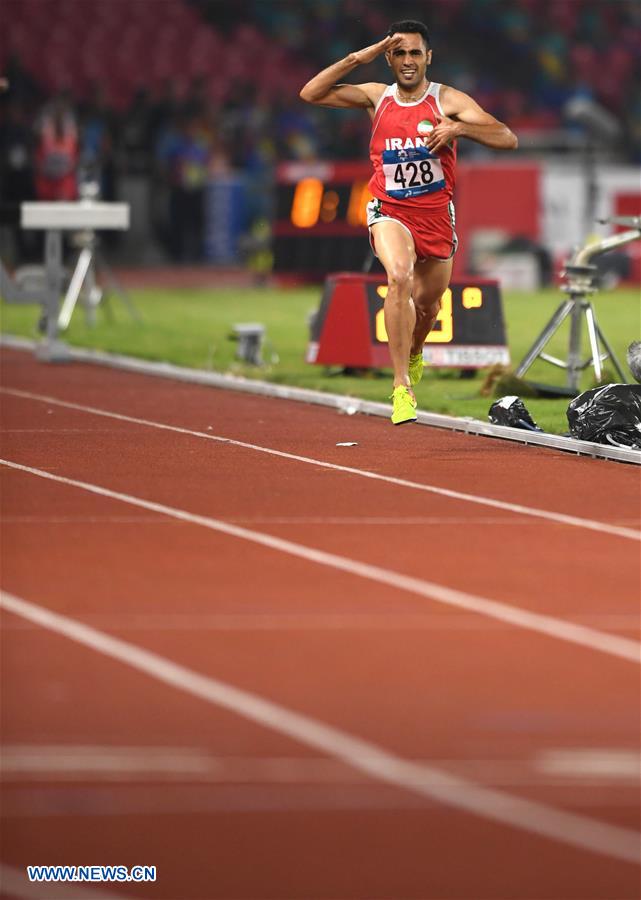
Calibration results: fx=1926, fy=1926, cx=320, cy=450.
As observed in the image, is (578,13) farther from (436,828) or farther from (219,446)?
(436,828)

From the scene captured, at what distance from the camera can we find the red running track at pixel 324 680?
137 inches

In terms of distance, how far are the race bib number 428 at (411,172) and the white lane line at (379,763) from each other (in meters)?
5.00

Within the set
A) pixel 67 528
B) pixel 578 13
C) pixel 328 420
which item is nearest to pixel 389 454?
pixel 328 420

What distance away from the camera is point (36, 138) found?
1059 inches

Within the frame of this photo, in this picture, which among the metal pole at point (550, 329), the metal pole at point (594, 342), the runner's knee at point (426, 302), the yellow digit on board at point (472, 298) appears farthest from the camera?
the yellow digit on board at point (472, 298)

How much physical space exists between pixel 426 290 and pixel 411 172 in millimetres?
746

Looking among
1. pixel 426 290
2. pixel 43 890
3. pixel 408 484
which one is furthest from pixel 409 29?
pixel 43 890

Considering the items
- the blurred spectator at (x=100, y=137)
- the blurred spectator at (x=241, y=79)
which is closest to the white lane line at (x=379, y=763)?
the blurred spectator at (x=241, y=79)

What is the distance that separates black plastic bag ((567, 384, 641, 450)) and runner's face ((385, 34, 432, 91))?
1842 millimetres

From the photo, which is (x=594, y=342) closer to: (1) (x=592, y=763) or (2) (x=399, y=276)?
(2) (x=399, y=276)

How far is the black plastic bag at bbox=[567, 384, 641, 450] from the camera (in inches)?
358

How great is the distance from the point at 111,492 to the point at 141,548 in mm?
1298

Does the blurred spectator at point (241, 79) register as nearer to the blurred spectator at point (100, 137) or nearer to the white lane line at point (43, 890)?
the blurred spectator at point (100, 137)

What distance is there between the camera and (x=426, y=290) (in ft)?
33.7
